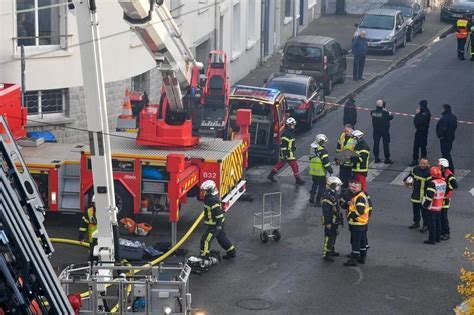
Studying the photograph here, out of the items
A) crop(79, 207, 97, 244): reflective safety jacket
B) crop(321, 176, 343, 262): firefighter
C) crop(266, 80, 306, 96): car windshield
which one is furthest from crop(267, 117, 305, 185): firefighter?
crop(79, 207, 97, 244): reflective safety jacket

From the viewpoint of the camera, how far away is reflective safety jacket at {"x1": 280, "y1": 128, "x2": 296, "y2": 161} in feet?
83.3

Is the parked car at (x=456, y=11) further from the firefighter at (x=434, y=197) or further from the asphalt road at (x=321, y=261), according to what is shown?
the firefighter at (x=434, y=197)

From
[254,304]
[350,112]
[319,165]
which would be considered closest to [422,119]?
[350,112]

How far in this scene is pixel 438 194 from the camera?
21.4 metres

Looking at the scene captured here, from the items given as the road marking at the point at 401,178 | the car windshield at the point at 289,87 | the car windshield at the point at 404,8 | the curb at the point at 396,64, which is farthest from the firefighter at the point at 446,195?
the car windshield at the point at 404,8

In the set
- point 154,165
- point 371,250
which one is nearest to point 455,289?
point 371,250

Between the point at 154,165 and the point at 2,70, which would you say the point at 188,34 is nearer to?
the point at 2,70

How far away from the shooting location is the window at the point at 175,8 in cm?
3225

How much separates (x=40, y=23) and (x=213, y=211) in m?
8.64

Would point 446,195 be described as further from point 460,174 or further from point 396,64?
point 396,64

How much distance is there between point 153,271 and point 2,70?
1133 centimetres

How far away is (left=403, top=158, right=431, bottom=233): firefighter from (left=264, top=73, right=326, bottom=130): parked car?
809 cm

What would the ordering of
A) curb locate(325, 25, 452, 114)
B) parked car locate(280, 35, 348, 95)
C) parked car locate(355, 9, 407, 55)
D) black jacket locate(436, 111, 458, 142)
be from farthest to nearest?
parked car locate(355, 9, 407, 55), curb locate(325, 25, 452, 114), parked car locate(280, 35, 348, 95), black jacket locate(436, 111, 458, 142)

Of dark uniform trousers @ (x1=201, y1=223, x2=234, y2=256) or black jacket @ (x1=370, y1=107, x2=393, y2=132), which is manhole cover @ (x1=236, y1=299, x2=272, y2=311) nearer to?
dark uniform trousers @ (x1=201, y1=223, x2=234, y2=256)
